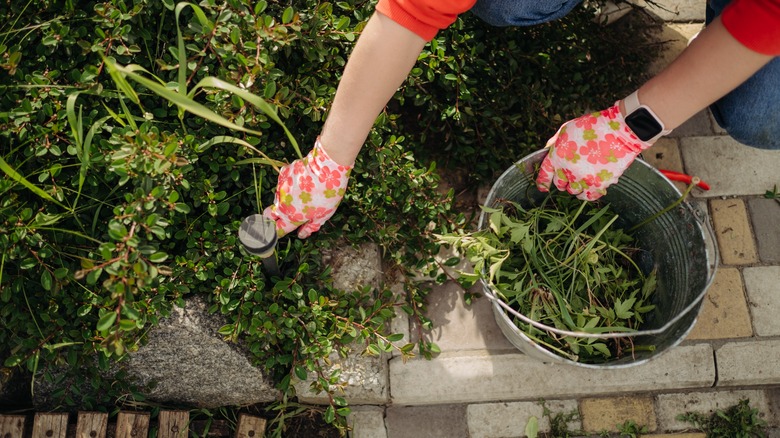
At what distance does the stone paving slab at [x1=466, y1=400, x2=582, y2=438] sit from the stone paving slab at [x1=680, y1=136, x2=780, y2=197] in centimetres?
108

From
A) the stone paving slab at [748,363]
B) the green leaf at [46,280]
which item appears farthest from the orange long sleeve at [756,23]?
the green leaf at [46,280]

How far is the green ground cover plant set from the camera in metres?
1.82

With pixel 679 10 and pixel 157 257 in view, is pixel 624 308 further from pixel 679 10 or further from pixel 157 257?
pixel 679 10

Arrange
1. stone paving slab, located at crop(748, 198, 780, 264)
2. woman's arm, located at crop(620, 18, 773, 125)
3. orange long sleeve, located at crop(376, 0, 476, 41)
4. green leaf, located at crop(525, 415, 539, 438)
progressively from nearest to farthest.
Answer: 1. orange long sleeve, located at crop(376, 0, 476, 41)
2. woman's arm, located at crop(620, 18, 773, 125)
3. green leaf, located at crop(525, 415, 539, 438)
4. stone paving slab, located at crop(748, 198, 780, 264)

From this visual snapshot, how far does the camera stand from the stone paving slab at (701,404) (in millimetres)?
2525

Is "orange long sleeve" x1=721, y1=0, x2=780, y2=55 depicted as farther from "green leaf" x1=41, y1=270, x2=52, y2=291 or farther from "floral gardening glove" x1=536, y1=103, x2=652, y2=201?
"green leaf" x1=41, y1=270, x2=52, y2=291

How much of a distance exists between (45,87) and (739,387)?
2.72 meters

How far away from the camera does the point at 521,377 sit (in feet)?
8.12

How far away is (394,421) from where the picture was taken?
2.47 metres

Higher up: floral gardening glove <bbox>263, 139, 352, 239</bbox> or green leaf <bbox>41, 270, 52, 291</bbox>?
floral gardening glove <bbox>263, 139, 352, 239</bbox>

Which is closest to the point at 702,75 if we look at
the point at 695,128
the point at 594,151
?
the point at 594,151

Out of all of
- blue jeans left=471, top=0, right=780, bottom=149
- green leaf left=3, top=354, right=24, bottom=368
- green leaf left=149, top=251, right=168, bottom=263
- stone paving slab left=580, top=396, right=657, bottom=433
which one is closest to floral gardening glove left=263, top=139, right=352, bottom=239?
green leaf left=149, top=251, right=168, bottom=263

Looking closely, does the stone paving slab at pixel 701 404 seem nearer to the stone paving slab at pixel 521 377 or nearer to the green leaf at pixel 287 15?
the stone paving slab at pixel 521 377

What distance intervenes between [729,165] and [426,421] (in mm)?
1667
